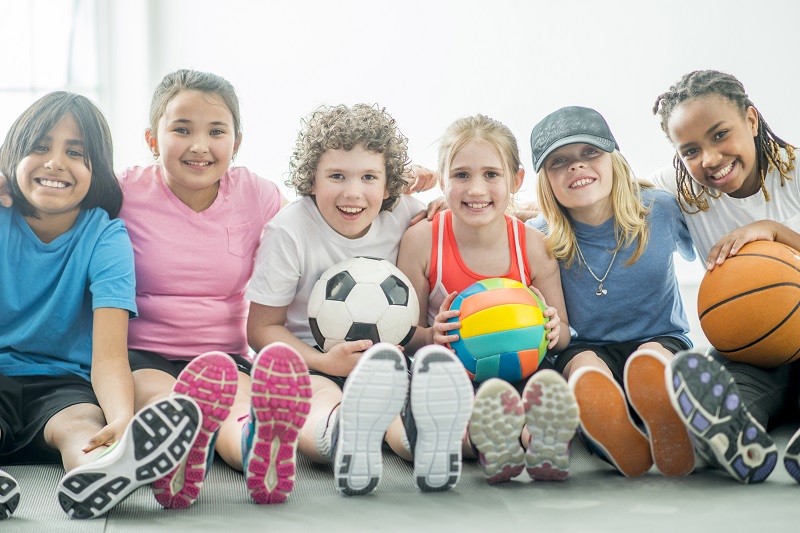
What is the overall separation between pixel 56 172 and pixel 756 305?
1.64 metres

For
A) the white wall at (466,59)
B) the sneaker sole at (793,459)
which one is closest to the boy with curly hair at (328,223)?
the sneaker sole at (793,459)

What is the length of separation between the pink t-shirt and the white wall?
6.02 feet

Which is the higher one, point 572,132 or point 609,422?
point 572,132

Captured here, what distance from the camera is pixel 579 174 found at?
212 centimetres

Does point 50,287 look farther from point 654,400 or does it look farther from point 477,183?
point 654,400

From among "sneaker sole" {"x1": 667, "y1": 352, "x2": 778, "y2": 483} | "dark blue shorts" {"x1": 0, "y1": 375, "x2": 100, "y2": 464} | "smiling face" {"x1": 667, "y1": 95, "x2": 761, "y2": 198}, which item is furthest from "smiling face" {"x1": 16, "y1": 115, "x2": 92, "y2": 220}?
"smiling face" {"x1": 667, "y1": 95, "x2": 761, "y2": 198}

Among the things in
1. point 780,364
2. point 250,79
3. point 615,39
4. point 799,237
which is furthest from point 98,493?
point 615,39

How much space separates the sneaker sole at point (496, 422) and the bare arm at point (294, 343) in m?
0.47

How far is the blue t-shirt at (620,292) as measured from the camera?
7.18ft

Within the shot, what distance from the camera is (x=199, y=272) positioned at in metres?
2.11

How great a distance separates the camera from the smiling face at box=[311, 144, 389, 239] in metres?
2.05


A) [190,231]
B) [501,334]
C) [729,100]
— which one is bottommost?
[501,334]

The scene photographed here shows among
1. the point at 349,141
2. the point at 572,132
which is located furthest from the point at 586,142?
the point at 349,141

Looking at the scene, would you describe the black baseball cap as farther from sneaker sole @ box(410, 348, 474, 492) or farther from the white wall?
the white wall
